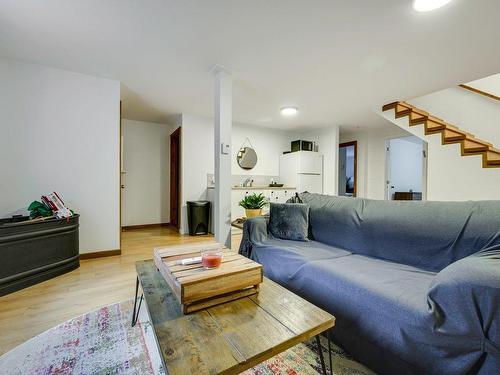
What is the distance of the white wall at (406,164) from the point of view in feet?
22.9

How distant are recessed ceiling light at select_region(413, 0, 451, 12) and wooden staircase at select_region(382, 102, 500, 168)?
2167 mm

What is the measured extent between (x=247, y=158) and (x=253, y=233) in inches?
126

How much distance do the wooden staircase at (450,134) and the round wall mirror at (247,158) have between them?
2686 mm

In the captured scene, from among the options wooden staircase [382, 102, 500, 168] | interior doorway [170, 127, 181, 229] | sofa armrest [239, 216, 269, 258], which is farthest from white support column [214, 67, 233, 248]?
wooden staircase [382, 102, 500, 168]

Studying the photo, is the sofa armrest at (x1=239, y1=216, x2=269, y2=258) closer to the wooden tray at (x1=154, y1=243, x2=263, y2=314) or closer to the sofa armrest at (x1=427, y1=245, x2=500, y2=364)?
the wooden tray at (x1=154, y1=243, x2=263, y2=314)

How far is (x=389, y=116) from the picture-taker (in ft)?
13.1

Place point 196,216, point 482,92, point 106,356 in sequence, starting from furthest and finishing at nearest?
point 196,216
point 482,92
point 106,356

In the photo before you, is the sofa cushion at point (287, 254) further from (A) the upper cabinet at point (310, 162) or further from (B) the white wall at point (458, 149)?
(A) the upper cabinet at point (310, 162)

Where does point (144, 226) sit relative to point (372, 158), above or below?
below

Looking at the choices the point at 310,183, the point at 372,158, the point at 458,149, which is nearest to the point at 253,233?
the point at 458,149

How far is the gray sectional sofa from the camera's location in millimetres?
913

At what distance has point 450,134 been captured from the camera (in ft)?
11.0

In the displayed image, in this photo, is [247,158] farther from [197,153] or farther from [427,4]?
[427,4]

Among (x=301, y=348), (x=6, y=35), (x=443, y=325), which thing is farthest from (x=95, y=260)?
(x=443, y=325)
